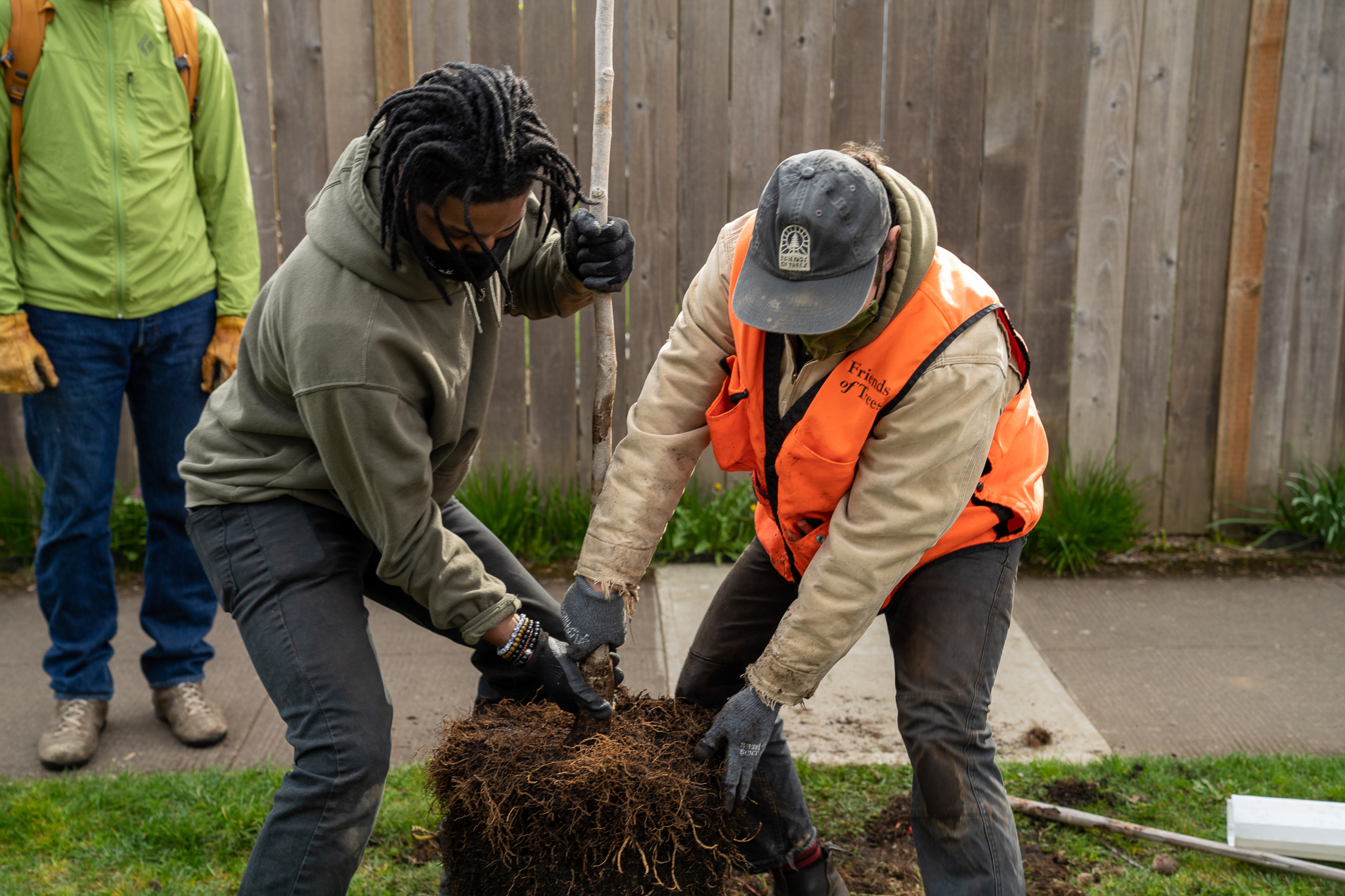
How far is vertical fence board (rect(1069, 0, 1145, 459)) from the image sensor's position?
4477 mm

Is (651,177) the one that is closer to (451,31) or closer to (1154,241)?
(451,31)

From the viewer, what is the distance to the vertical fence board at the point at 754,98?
14.6 ft

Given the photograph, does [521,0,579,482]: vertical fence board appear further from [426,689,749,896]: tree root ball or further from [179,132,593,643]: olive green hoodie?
[426,689,749,896]: tree root ball

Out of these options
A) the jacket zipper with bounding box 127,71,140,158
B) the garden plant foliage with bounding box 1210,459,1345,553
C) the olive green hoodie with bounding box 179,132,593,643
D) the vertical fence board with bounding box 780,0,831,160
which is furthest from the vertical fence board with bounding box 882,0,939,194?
the jacket zipper with bounding box 127,71,140,158

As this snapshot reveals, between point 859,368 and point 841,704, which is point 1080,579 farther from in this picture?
point 859,368

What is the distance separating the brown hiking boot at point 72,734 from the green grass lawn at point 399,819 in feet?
0.23

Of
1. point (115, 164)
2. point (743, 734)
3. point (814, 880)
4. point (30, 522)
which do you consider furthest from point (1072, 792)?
point (30, 522)

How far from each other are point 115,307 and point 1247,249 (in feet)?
13.5

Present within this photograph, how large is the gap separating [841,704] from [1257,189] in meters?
2.73

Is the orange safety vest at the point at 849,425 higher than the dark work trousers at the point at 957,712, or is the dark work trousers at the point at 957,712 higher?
the orange safety vest at the point at 849,425

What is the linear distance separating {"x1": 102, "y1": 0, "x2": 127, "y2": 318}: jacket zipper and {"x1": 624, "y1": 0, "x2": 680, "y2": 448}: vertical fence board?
6.35 feet

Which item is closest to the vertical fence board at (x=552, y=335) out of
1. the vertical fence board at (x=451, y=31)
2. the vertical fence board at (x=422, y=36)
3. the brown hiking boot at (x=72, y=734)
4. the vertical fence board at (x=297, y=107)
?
the vertical fence board at (x=451, y=31)

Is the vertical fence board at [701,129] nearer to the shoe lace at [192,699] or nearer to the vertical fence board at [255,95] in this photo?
the vertical fence board at [255,95]

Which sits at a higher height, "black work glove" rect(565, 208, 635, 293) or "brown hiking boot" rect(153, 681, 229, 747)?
"black work glove" rect(565, 208, 635, 293)
